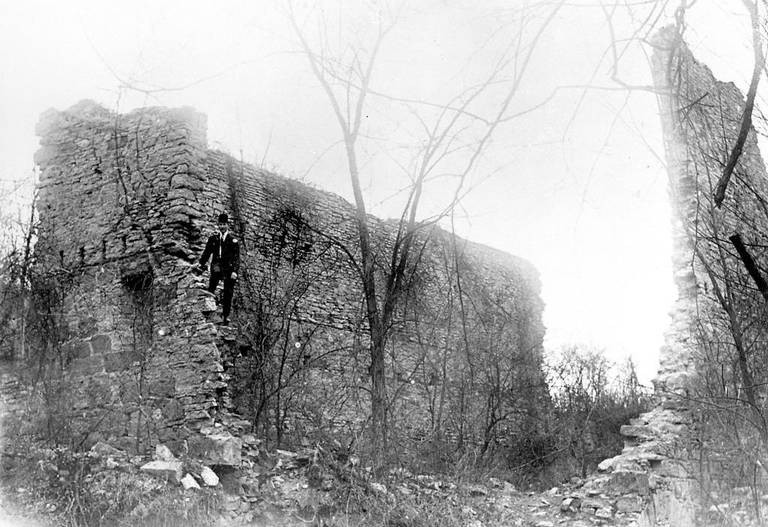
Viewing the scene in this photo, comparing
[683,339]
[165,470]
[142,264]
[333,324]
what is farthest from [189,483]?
[333,324]

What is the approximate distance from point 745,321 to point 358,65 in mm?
4571

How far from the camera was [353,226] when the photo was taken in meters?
12.8

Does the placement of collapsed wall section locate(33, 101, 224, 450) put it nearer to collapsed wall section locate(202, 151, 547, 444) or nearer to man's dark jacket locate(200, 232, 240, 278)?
man's dark jacket locate(200, 232, 240, 278)

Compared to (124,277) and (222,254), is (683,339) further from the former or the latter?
(124,277)

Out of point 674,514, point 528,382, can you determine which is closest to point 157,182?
point 674,514

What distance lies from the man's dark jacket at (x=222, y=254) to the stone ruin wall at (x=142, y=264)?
142mm

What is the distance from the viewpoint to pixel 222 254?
30.3 feet

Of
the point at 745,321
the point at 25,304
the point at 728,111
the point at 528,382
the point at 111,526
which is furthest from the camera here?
the point at 528,382

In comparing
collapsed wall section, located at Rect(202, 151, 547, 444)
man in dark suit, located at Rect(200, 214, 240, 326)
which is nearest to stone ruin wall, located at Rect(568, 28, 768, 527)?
collapsed wall section, located at Rect(202, 151, 547, 444)

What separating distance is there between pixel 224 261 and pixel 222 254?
0.33 feet

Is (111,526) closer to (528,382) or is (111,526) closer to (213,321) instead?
(213,321)

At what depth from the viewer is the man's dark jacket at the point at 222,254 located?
29.5ft

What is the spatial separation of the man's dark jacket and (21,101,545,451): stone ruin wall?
0.14 meters

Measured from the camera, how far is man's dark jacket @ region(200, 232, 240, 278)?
9.00m
